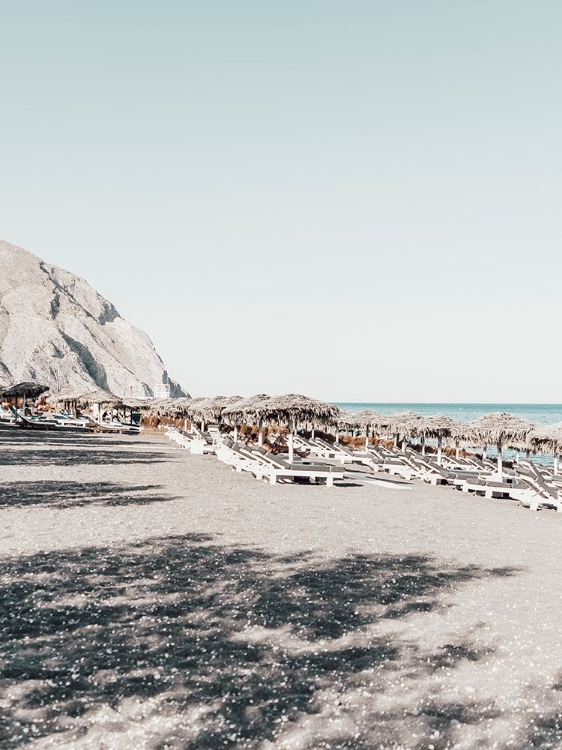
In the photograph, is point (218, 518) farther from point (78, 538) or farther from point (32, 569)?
point (32, 569)

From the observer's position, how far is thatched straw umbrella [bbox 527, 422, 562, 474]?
17.8m

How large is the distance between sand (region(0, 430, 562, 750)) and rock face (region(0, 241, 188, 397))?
112469 millimetres

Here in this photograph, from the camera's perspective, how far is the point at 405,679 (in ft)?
14.6

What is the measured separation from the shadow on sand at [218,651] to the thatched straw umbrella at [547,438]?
37.1 feet

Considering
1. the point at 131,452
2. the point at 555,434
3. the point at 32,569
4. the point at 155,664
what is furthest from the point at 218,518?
the point at 131,452

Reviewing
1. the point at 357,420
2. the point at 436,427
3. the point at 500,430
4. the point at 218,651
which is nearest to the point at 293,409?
the point at 500,430

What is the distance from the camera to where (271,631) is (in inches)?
210

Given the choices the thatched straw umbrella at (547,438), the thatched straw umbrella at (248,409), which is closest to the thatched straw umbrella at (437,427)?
the thatched straw umbrella at (547,438)

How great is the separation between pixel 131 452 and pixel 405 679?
2139 cm

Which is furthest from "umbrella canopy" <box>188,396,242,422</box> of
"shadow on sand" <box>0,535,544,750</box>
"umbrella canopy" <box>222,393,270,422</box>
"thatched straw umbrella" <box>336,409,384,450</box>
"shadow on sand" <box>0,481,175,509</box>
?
"shadow on sand" <box>0,535,544,750</box>

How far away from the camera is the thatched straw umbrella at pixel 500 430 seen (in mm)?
21625

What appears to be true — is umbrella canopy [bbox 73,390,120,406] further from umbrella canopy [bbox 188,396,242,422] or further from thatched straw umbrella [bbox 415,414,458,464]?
thatched straw umbrella [bbox 415,414,458,464]

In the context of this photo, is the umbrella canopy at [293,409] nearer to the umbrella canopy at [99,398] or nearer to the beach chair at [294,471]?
the beach chair at [294,471]

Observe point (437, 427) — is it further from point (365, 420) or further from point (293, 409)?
point (293, 409)
